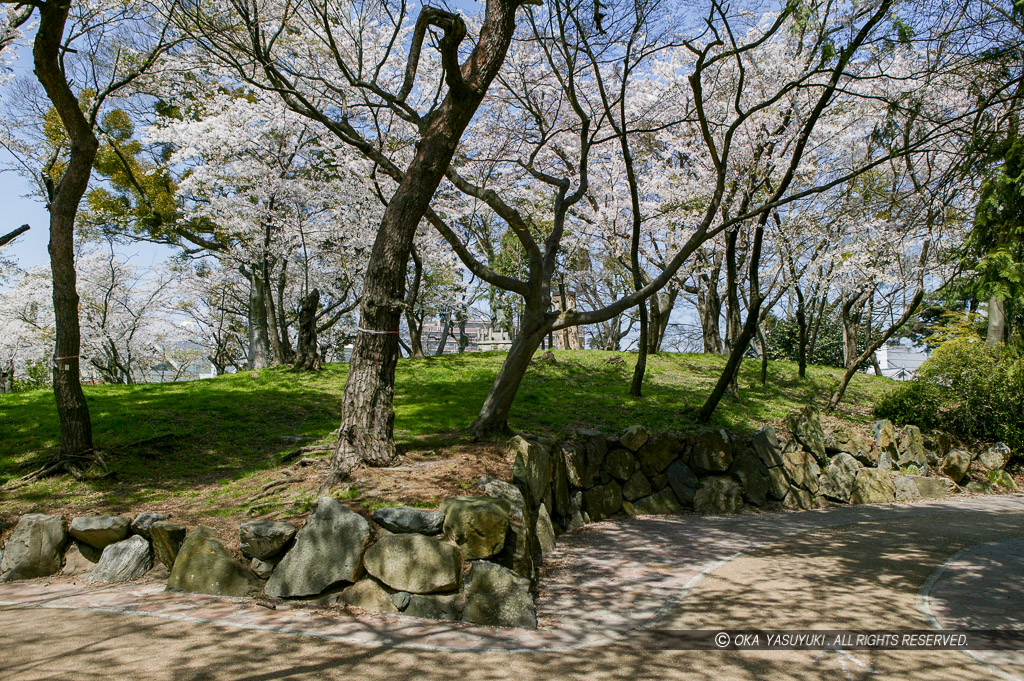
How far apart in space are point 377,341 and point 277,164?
1080 cm

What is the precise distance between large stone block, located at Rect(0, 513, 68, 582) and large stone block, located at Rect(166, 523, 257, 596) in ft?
3.72

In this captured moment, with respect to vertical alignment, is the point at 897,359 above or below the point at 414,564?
above

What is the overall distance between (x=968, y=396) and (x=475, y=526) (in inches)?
443

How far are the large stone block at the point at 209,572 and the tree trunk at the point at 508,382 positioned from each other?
3501mm

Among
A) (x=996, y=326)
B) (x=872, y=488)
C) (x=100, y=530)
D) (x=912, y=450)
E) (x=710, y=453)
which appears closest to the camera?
(x=100, y=530)

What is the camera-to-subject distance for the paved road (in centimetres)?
327

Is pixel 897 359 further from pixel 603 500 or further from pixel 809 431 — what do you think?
pixel 603 500

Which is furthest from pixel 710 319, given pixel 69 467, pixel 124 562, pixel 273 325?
pixel 124 562

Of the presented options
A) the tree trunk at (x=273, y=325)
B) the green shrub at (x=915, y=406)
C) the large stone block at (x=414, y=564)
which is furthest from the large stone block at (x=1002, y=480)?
the tree trunk at (x=273, y=325)

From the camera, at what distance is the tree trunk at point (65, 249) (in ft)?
20.1

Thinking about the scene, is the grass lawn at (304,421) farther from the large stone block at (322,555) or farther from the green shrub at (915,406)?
the large stone block at (322,555)

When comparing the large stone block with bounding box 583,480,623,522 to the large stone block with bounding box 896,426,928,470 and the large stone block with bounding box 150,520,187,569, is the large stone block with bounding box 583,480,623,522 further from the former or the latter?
the large stone block with bounding box 896,426,928,470

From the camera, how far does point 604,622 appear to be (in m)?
4.34

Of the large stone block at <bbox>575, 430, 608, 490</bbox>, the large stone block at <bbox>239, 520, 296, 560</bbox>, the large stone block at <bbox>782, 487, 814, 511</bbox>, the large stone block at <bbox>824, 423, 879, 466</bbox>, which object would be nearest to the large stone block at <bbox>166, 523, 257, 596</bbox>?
the large stone block at <bbox>239, 520, 296, 560</bbox>
